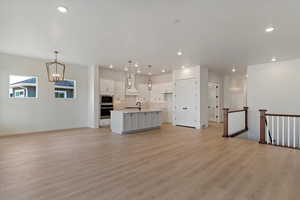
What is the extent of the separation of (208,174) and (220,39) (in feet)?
10.8

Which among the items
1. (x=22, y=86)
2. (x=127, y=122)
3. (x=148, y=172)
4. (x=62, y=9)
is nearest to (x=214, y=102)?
(x=127, y=122)

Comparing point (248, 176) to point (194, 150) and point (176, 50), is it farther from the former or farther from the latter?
point (176, 50)

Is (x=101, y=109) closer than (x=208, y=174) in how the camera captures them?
No

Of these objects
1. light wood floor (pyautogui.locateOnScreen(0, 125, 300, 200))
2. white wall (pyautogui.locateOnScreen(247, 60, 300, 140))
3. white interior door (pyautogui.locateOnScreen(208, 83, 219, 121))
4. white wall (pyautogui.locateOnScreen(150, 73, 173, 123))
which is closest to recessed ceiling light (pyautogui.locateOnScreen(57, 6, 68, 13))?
light wood floor (pyautogui.locateOnScreen(0, 125, 300, 200))

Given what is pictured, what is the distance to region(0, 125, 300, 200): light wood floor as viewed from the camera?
2.29m

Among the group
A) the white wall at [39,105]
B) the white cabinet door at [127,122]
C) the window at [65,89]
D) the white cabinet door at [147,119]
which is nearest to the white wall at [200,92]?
the white cabinet door at [147,119]

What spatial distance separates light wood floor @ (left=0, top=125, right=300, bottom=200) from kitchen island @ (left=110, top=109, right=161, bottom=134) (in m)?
1.90

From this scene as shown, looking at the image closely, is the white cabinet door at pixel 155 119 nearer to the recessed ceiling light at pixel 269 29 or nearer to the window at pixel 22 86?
the window at pixel 22 86

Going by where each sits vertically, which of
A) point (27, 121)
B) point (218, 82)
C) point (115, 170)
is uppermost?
point (218, 82)

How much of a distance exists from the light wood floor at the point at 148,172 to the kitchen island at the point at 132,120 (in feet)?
6.22

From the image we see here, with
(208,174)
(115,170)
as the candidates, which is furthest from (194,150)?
(115,170)

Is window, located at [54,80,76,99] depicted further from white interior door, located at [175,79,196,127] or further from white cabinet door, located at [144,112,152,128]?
white interior door, located at [175,79,196,127]

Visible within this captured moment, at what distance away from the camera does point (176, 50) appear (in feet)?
17.5

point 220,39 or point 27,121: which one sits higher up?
point 220,39
